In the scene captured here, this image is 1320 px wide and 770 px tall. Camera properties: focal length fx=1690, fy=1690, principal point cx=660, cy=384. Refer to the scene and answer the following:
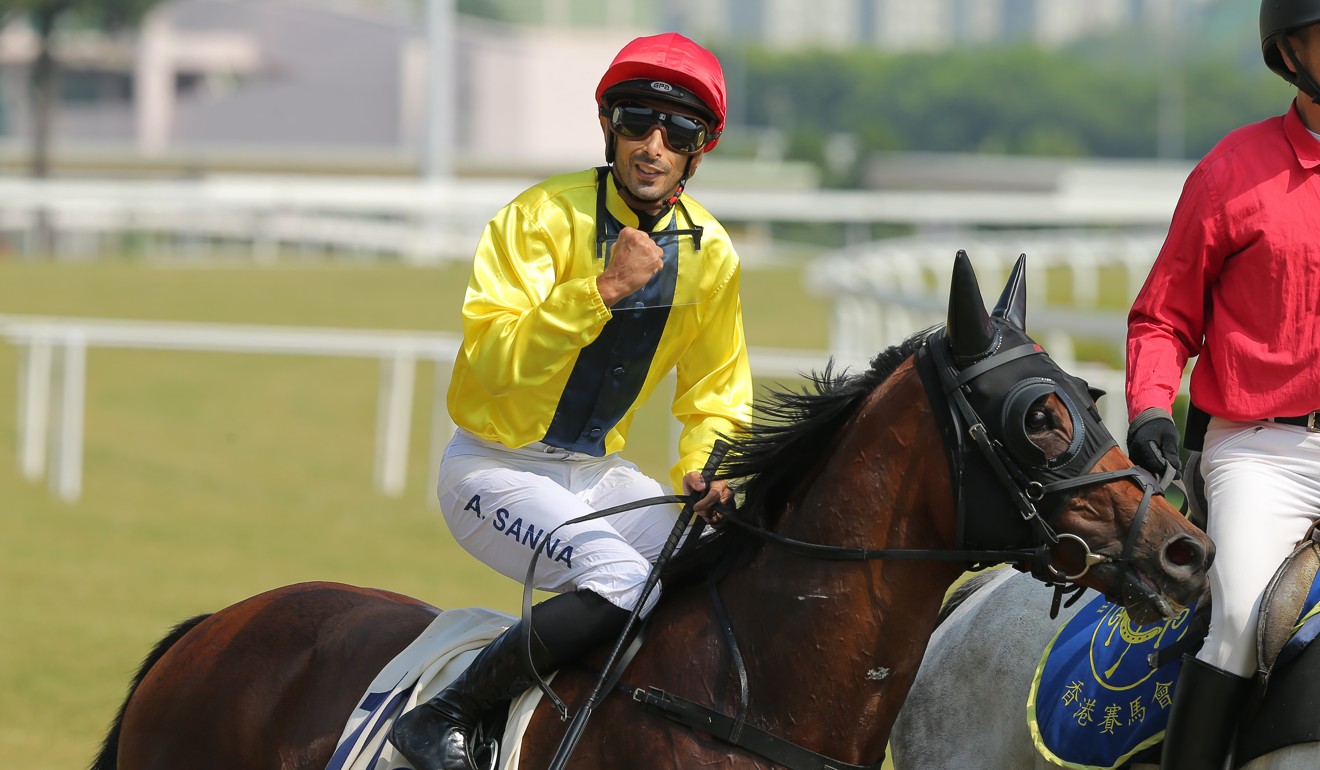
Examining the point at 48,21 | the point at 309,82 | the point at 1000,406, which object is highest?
the point at 48,21

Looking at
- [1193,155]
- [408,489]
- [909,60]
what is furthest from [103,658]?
[909,60]

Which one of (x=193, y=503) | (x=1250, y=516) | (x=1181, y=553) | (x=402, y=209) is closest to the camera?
(x=1181, y=553)

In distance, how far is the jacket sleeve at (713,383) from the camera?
144 inches

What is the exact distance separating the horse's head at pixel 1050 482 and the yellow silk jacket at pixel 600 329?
0.61m

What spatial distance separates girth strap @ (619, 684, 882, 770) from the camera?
3.10m

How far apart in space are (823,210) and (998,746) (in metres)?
18.6

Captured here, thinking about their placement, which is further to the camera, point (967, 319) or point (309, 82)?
point (309, 82)

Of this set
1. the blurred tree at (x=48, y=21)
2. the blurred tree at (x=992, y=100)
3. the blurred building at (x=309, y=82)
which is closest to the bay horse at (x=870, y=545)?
the blurred tree at (x=48, y=21)

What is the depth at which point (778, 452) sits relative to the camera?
10.5 feet

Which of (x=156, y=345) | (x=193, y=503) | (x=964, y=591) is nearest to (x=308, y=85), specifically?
(x=156, y=345)

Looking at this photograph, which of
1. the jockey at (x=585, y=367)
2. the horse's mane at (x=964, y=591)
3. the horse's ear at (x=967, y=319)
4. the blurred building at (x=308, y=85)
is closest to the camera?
the horse's ear at (x=967, y=319)

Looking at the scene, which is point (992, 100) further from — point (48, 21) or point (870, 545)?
point (870, 545)

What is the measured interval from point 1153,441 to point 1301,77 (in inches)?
Answer: 30.3

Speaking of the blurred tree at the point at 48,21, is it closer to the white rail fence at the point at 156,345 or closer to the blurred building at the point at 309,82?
the blurred building at the point at 309,82
